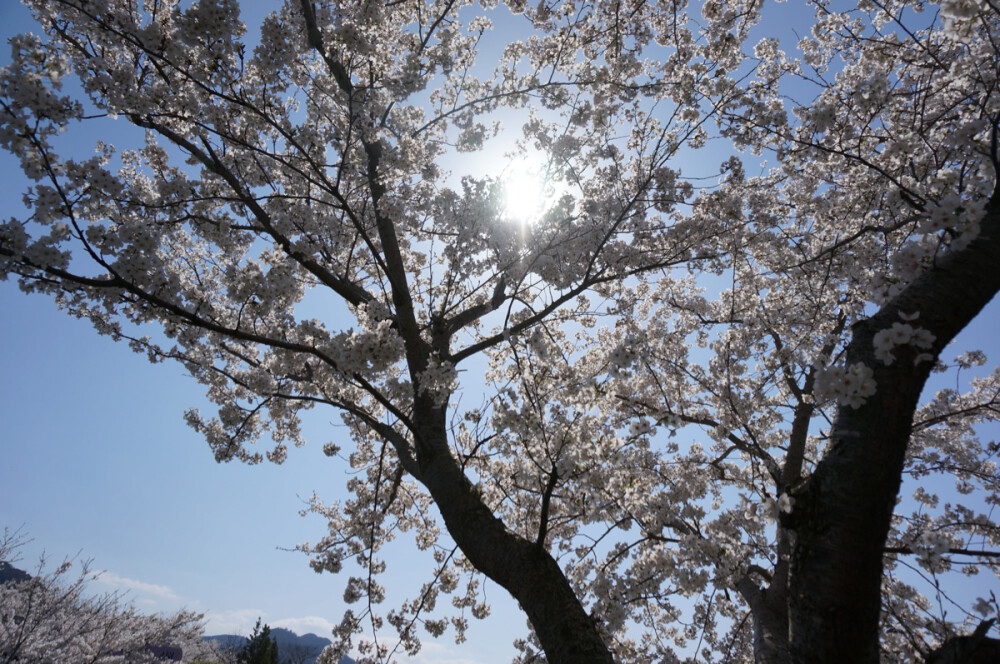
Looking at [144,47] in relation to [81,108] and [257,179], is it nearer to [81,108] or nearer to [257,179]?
[81,108]

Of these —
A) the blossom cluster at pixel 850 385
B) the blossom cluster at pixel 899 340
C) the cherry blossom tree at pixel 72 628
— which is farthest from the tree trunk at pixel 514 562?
the cherry blossom tree at pixel 72 628

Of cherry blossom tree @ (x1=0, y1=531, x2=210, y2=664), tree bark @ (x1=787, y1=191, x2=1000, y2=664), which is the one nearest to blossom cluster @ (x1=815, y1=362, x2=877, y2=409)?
tree bark @ (x1=787, y1=191, x2=1000, y2=664)

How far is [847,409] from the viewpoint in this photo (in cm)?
233

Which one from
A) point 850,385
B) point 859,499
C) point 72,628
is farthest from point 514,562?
point 72,628

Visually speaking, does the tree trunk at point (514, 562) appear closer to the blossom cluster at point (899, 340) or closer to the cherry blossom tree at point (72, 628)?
the blossom cluster at point (899, 340)

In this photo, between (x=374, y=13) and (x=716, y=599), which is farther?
(x=716, y=599)

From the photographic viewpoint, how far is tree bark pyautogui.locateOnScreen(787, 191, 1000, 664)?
2131 mm

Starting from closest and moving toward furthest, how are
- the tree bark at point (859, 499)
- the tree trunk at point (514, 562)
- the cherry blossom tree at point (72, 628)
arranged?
the tree bark at point (859, 499) < the tree trunk at point (514, 562) < the cherry blossom tree at point (72, 628)

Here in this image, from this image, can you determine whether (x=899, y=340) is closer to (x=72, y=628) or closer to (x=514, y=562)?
(x=514, y=562)

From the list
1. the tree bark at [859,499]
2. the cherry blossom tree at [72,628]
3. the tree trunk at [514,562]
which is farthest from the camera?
the cherry blossom tree at [72,628]

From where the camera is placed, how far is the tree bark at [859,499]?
2131 millimetres

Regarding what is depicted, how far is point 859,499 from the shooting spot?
7.11 feet

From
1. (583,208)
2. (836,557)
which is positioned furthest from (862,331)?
(583,208)

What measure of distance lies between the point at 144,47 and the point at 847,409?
616 centimetres
